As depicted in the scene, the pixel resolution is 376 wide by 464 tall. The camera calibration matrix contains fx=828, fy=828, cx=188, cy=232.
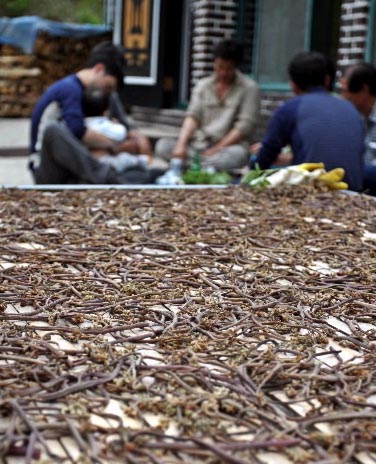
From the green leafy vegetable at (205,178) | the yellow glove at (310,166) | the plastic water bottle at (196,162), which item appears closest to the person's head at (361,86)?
the green leafy vegetable at (205,178)

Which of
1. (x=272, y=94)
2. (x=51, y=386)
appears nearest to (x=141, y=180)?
(x=272, y=94)

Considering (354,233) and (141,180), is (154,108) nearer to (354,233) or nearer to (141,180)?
(141,180)

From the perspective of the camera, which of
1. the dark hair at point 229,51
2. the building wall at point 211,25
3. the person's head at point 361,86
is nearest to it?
the person's head at point 361,86

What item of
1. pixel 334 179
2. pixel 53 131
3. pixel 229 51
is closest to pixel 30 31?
pixel 229 51

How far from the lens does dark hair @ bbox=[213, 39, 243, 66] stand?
6.96 metres

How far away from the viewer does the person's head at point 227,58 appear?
6973mm

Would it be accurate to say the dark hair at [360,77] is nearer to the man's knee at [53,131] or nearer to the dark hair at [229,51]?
the dark hair at [229,51]

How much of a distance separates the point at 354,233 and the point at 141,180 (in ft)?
9.14

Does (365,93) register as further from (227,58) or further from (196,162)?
(227,58)

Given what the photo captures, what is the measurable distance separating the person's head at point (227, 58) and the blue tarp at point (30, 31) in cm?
843

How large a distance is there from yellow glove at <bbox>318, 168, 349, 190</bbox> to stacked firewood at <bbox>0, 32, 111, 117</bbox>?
11.3 m

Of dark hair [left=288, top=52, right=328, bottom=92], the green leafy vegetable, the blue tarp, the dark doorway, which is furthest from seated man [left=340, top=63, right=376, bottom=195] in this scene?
the blue tarp

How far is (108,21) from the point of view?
608 inches

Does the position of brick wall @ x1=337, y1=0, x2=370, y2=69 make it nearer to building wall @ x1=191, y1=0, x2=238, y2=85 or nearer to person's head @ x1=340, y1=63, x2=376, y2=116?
person's head @ x1=340, y1=63, x2=376, y2=116
